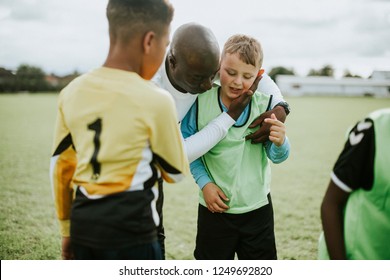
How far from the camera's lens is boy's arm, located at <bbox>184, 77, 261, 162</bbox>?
6.05 ft

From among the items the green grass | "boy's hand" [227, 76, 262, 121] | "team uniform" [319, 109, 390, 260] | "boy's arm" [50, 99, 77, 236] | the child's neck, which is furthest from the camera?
the green grass

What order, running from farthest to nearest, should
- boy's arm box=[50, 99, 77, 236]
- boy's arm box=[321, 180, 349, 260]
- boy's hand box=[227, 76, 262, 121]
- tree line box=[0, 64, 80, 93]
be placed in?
1. tree line box=[0, 64, 80, 93]
2. boy's hand box=[227, 76, 262, 121]
3. boy's arm box=[50, 99, 77, 236]
4. boy's arm box=[321, 180, 349, 260]

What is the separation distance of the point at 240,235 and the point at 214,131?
0.69 meters

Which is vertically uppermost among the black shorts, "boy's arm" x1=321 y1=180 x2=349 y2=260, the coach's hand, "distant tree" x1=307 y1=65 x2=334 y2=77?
"boy's arm" x1=321 y1=180 x2=349 y2=260

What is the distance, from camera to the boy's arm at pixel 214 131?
1.84 meters

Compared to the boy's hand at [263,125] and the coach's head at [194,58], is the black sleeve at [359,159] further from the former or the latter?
the coach's head at [194,58]

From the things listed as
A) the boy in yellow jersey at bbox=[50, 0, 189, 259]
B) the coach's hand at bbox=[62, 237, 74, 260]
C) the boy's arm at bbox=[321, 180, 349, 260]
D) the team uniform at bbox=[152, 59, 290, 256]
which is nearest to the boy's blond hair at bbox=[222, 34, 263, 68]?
the team uniform at bbox=[152, 59, 290, 256]

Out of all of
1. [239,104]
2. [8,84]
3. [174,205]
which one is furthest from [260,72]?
[8,84]

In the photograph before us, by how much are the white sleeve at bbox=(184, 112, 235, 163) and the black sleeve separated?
27.4 inches

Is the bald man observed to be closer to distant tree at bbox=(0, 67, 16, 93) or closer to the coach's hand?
the coach's hand

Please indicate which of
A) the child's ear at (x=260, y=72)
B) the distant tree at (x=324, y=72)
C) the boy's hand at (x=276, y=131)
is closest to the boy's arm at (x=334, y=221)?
the boy's hand at (x=276, y=131)

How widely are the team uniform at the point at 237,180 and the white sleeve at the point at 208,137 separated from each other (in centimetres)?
12
